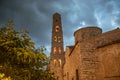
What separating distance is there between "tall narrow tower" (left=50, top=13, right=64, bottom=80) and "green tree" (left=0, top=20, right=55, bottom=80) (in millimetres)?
32226

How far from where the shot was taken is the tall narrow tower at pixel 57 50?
3978 cm

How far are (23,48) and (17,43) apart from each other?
0.35m

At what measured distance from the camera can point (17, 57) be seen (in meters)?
6.22

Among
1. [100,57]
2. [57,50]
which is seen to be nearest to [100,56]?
[100,57]

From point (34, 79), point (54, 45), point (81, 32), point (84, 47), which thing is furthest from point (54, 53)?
point (34, 79)

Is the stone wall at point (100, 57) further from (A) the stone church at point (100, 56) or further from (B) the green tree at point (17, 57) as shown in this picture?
(B) the green tree at point (17, 57)

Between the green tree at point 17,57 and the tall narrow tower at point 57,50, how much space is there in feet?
106

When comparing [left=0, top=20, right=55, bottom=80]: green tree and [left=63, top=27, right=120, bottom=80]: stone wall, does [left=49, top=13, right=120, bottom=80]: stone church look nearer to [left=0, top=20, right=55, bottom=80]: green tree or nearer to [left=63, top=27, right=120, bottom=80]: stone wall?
[left=63, top=27, right=120, bottom=80]: stone wall

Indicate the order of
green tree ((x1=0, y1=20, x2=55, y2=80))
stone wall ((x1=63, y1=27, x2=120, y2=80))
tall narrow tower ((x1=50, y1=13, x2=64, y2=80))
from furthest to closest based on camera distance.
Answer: tall narrow tower ((x1=50, y1=13, x2=64, y2=80))
stone wall ((x1=63, y1=27, x2=120, y2=80))
green tree ((x1=0, y1=20, x2=55, y2=80))

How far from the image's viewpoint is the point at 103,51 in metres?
14.9

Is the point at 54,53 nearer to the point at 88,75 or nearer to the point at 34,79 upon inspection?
the point at 88,75

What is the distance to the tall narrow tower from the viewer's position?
39781 millimetres

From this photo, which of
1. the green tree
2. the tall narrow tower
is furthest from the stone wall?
the tall narrow tower

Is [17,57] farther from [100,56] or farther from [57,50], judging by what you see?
[57,50]
